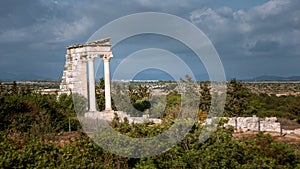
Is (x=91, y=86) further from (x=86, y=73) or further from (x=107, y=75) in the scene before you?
(x=86, y=73)

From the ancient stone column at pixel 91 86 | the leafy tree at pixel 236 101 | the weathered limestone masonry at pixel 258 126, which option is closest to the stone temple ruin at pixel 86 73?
the ancient stone column at pixel 91 86

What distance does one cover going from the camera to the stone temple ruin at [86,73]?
84.6 ft

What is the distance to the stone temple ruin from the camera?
1015 inches

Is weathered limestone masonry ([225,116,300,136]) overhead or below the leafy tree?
below

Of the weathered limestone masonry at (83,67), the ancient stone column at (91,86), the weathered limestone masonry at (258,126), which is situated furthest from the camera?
the weathered limestone masonry at (83,67)

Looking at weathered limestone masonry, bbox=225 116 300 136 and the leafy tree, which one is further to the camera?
the leafy tree

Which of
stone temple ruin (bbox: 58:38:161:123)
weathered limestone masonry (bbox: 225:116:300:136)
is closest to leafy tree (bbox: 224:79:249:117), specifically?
weathered limestone masonry (bbox: 225:116:300:136)

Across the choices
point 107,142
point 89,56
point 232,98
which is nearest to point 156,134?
point 107,142

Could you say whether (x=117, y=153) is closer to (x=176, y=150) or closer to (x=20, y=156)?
(x=176, y=150)

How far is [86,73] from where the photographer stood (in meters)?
27.6

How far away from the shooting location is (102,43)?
85.9ft

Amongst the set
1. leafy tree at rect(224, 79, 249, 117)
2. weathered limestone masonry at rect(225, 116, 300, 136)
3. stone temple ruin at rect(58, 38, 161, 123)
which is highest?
stone temple ruin at rect(58, 38, 161, 123)

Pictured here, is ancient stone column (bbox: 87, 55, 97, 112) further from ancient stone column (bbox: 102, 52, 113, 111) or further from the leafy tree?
the leafy tree

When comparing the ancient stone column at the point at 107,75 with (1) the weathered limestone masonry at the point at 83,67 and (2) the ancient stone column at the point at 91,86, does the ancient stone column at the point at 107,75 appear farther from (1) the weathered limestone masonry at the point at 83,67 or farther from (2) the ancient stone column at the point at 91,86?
(2) the ancient stone column at the point at 91,86
